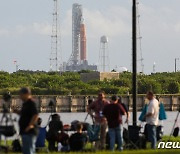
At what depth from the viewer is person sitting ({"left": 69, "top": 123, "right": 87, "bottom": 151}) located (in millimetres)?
21844

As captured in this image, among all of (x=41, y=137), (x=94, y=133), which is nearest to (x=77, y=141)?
(x=94, y=133)

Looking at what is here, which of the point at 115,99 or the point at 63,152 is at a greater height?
the point at 115,99

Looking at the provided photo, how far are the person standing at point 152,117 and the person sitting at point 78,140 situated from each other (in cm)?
210

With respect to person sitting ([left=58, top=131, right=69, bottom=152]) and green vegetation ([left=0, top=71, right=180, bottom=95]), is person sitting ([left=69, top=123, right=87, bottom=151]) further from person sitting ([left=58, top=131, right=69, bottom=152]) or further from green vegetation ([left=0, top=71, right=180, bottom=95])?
green vegetation ([left=0, top=71, right=180, bottom=95])

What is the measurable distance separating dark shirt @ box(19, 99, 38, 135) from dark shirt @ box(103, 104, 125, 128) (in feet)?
16.5

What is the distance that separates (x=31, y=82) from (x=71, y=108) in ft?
68.9

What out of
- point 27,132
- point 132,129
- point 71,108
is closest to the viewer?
point 27,132

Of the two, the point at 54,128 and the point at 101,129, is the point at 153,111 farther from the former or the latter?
the point at 54,128

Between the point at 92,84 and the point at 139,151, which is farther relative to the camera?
the point at 92,84

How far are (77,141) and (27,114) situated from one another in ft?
18.9

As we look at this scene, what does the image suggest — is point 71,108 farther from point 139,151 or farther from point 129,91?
point 139,151

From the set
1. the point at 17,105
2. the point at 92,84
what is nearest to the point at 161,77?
the point at 92,84

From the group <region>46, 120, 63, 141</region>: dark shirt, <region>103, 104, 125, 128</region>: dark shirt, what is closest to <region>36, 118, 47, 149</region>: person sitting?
<region>46, 120, 63, 141</region>: dark shirt

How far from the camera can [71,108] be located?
336 feet
